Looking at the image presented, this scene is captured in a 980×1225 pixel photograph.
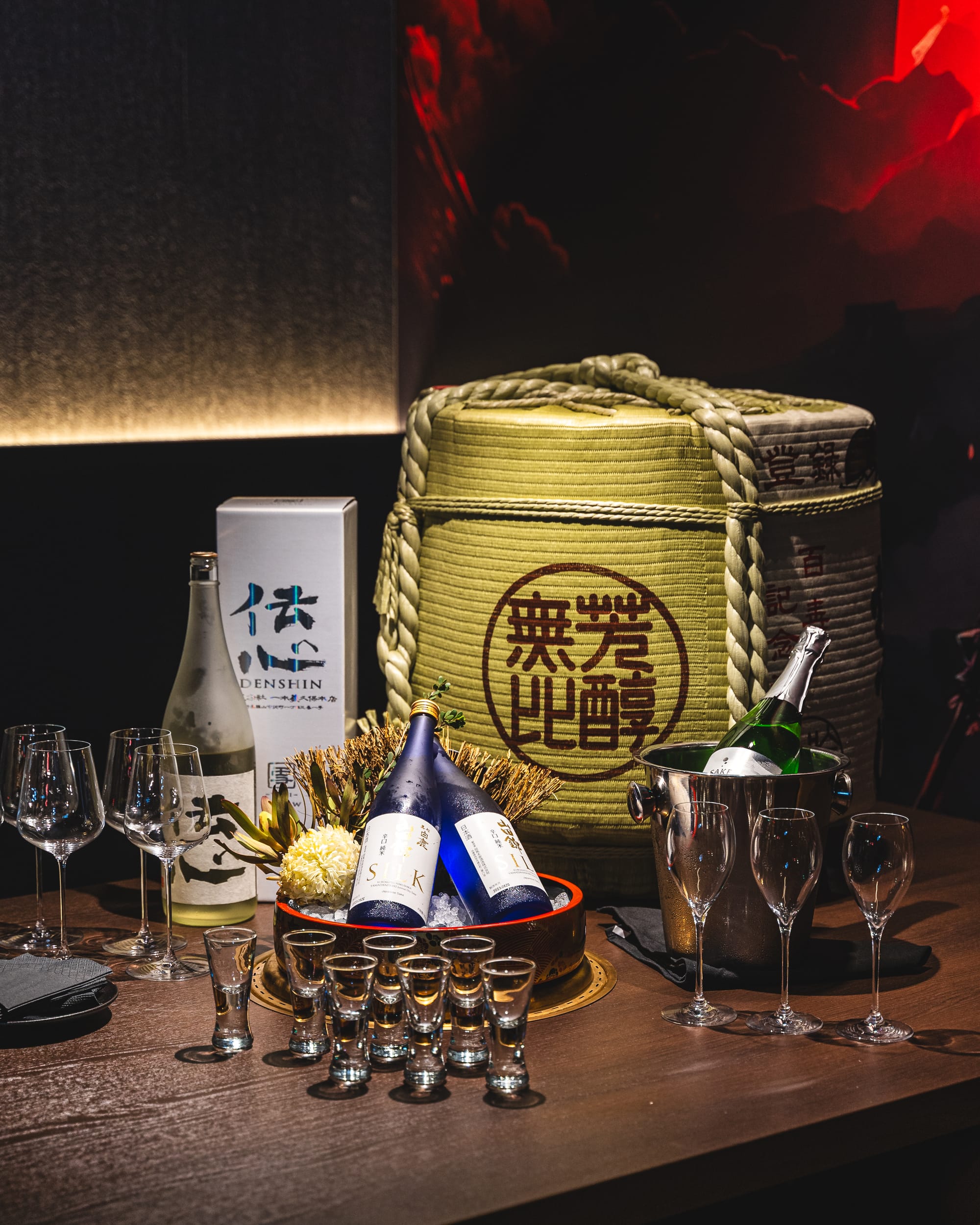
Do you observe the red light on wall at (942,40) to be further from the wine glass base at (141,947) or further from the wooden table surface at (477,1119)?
the wine glass base at (141,947)

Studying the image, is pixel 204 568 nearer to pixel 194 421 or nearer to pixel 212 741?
pixel 212 741

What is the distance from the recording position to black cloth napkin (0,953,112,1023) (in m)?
1.02

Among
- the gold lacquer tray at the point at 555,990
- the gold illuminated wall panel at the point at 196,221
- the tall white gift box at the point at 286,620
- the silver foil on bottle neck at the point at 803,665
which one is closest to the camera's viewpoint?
the gold lacquer tray at the point at 555,990

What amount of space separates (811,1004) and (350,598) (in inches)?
23.4

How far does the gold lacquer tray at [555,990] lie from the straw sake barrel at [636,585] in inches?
7.0

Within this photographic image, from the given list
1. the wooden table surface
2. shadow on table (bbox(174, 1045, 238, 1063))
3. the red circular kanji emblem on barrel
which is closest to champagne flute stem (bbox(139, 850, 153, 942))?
the wooden table surface

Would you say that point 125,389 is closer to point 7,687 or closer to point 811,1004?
point 7,687

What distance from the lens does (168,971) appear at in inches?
45.9

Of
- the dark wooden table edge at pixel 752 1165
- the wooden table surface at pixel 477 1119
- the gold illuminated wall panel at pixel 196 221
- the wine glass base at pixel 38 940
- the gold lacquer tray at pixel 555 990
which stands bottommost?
the dark wooden table edge at pixel 752 1165

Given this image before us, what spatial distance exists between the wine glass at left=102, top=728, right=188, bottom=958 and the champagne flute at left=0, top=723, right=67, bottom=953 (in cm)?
6

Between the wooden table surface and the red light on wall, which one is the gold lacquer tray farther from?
the red light on wall

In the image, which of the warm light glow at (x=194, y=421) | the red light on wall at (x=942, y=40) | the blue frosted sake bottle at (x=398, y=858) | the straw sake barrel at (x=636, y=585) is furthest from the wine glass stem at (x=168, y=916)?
the red light on wall at (x=942, y=40)

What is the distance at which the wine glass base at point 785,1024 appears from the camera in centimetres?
104

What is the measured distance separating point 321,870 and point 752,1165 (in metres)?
0.42
